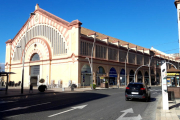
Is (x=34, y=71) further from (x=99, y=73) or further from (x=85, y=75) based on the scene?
(x=99, y=73)

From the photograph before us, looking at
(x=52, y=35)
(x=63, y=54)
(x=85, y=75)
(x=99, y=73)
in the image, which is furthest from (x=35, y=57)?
(x=99, y=73)

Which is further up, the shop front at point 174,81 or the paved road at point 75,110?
the shop front at point 174,81

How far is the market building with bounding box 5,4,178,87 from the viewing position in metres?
41.9

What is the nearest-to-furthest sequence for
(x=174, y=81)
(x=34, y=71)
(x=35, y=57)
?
(x=174, y=81)
(x=34, y=71)
(x=35, y=57)

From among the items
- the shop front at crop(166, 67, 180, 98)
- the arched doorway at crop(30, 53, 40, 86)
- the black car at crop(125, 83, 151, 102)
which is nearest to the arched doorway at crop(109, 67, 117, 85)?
the arched doorway at crop(30, 53, 40, 86)

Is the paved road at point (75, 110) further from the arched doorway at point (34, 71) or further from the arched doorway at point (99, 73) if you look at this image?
the arched doorway at point (34, 71)

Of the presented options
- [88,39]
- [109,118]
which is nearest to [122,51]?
[88,39]

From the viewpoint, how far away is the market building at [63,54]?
41875 millimetres

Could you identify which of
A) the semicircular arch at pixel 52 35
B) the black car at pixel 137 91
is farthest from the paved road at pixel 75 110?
the semicircular arch at pixel 52 35

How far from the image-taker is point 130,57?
59812 mm

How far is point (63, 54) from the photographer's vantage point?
145ft

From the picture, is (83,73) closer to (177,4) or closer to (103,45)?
(103,45)

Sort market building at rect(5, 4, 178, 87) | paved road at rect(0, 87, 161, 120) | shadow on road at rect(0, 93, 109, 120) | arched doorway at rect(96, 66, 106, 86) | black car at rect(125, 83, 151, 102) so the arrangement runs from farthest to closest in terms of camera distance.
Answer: arched doorway at rect(96, 66, 106, 86)
market building at rect(5, 4, 178, 87)
black car at rect(125, 83, 151, 102)
shadow on road at rect(0, 93, 109, 120)
paved road at rect(0, 87, 161, 120)

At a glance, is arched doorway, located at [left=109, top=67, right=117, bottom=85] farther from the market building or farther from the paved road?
the paved road
